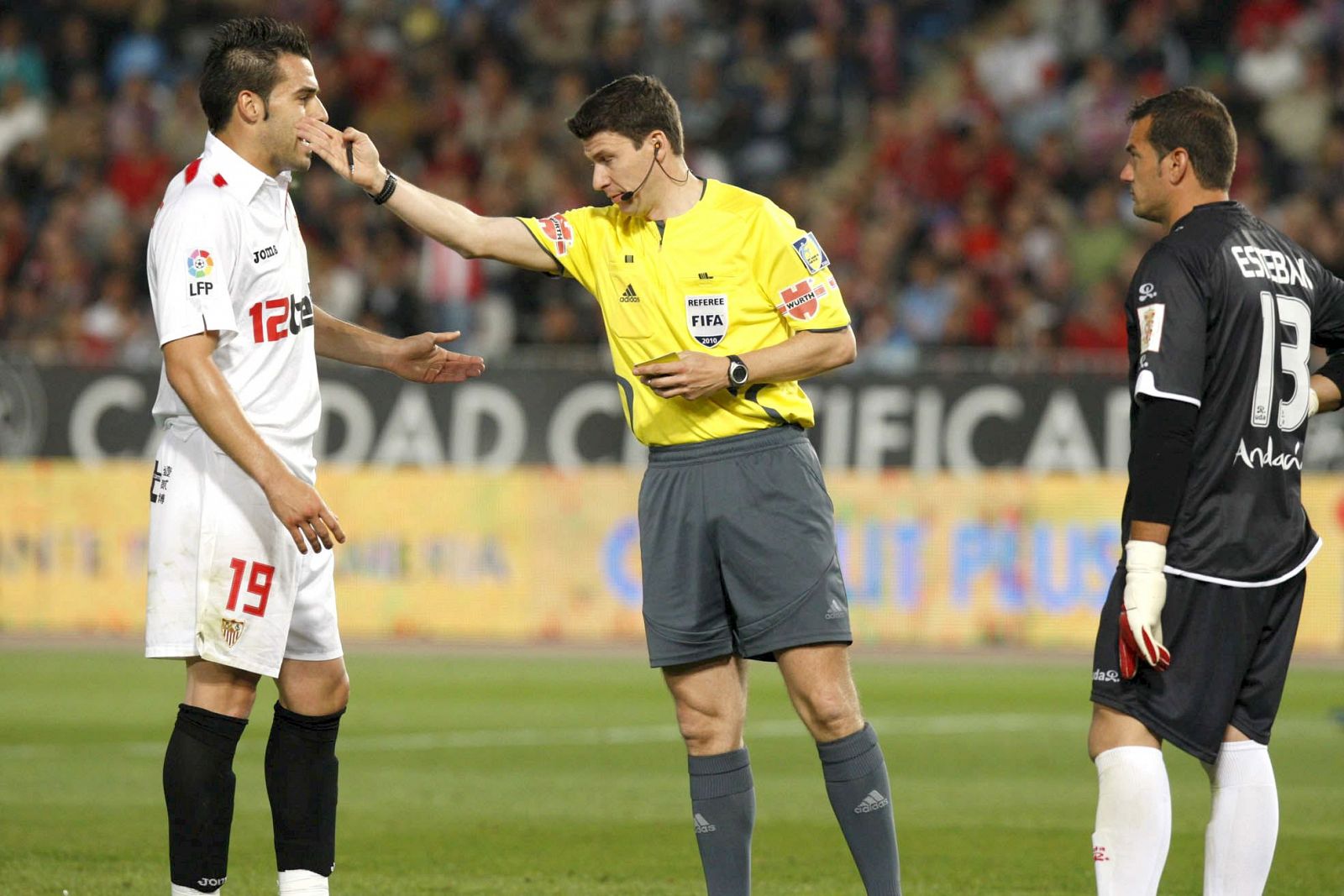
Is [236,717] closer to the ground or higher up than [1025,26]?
closer to the ground

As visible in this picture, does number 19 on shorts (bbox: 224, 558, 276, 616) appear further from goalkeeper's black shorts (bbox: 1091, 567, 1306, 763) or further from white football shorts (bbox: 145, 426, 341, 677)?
goalkeeper's black shorts (bbox: 1091, 567, 1306, 763)

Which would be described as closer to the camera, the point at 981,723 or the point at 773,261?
the point at 773,261

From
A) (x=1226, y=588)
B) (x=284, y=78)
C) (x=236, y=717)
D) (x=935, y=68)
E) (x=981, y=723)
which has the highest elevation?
(x=935, y=68)

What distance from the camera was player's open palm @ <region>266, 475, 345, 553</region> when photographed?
5.03m

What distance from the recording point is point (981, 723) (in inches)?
437

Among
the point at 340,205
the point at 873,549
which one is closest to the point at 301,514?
the point at 873,549

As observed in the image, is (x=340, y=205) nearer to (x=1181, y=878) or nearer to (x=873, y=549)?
(x=873, y=549)

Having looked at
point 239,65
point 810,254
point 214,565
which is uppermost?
point 239,65

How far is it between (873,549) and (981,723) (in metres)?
3.69

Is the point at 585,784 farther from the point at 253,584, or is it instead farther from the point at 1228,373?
the point at 1228,373

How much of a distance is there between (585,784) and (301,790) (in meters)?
3.57

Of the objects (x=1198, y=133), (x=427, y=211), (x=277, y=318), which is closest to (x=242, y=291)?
(x=277, y=318)

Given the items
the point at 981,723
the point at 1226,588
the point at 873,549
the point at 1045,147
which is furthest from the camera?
the point at 1045,147

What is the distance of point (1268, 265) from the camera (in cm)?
495
